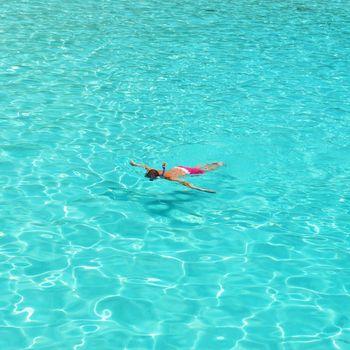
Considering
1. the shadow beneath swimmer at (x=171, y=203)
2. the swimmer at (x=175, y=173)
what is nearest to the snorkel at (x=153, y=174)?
the swimmer at (x=175, y=173)

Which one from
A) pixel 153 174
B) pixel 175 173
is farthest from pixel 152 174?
pixel 175 173

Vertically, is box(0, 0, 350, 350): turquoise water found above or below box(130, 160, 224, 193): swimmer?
below

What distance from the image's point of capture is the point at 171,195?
263 inches

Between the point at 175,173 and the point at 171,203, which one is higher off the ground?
the point at 175,173

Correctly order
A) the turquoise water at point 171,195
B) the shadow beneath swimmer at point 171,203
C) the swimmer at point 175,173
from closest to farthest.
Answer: the turquoise water at point 171,195 < the shadow beneath swimmer at point 171,203 < the swimmer at point 175,173

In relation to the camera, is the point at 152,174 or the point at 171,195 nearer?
the point at 152,174

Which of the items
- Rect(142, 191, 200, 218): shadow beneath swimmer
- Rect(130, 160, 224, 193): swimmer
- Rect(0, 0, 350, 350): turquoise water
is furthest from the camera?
Rect(130, 160, 224, 193): swimmer

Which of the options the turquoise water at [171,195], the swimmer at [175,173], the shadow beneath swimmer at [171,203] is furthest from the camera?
the swimmer at [175,173]

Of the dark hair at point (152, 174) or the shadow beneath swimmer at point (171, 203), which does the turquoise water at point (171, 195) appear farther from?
the dark hair at point (152, 174)

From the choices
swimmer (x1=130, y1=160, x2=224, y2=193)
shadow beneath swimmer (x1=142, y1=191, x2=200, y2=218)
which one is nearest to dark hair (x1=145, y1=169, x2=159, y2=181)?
swimmer (x1=130, y1=160, x2=224, y2=193)

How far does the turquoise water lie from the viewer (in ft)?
16.1

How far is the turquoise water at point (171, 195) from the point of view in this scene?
16.1 ft

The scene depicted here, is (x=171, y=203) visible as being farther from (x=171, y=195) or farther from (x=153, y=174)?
(x=153, y=174)

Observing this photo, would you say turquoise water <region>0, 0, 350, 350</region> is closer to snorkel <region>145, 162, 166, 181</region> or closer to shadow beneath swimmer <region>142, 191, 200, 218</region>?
shadow beneath swimmer <region>142, 191, 200, 218</region>
